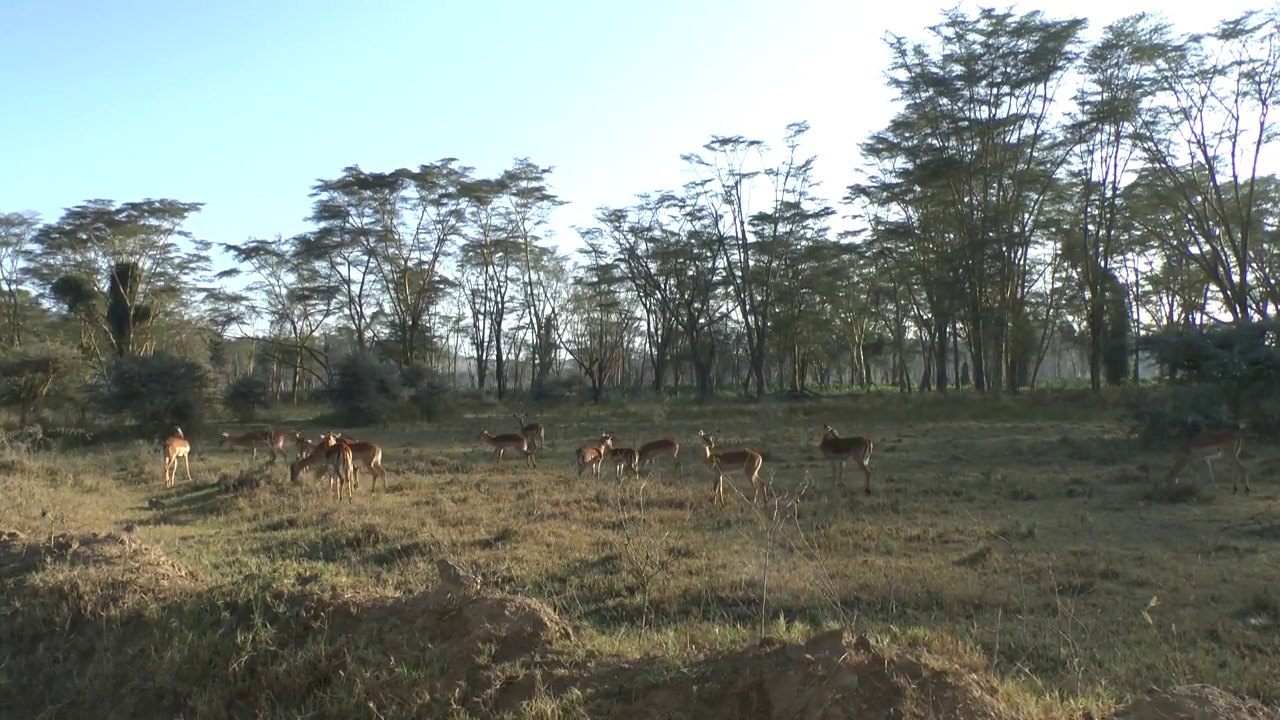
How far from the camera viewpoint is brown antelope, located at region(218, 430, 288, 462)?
774 inches

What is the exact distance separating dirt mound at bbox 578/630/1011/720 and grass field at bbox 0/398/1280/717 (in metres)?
0.05

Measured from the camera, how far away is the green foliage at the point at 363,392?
31.5 meters

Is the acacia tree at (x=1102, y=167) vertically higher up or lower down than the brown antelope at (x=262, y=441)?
higher up

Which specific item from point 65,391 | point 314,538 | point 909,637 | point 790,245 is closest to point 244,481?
point 314,538

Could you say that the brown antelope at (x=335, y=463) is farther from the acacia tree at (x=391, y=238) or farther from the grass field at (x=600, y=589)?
the acacia tree at (x=391, y=238)

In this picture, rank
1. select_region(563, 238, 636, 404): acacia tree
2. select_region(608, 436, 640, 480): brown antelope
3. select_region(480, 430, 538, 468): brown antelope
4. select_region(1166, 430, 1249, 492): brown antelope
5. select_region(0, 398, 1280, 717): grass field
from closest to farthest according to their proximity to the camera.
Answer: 1. select_region(0, 398, 1280, 717): grass field
2. select_region(1166, 430, 1249, 492): brown antelope
3. select_region(608, 436, 640, 480): brown antelope
4. select_region(480, 430, 538, 468): brown antelope
5. select_region(563, 238, 636, 404): acacia tree

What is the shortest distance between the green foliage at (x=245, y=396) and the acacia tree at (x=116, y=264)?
7718 mm

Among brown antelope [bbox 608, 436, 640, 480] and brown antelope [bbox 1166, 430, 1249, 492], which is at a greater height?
brown antelope [bbox 1166, 430, 1249, 492]

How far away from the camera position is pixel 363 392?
31406 millimetres

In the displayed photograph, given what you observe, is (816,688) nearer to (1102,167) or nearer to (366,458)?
(366,458)

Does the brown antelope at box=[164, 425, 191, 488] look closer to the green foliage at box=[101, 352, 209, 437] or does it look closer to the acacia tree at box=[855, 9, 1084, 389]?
the green foliage at box=[101, 352, 209, 437]

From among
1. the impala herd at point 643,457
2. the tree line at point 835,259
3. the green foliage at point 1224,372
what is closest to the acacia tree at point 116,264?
the tree line at point 835,259

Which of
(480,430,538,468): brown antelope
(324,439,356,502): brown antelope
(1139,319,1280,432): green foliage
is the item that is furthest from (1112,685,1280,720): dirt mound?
(1139,319,1280,432): green foliage

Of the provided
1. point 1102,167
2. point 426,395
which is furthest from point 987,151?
point 426,395
